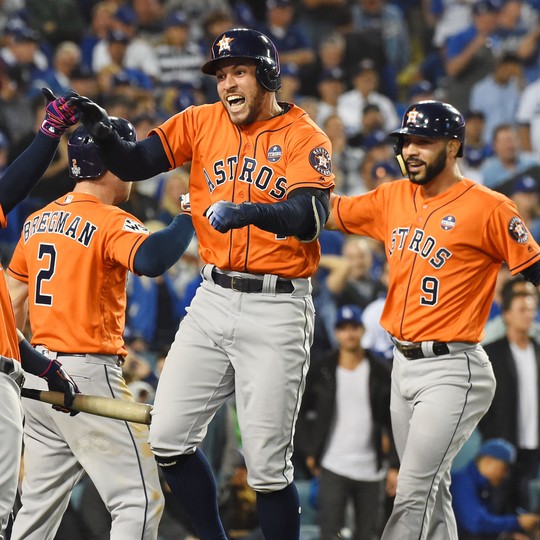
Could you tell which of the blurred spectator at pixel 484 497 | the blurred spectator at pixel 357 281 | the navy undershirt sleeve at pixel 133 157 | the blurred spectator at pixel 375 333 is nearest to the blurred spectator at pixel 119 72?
the blurred spectator at pixel 357 281

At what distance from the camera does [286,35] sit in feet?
44.2

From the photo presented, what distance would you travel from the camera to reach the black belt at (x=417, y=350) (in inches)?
213

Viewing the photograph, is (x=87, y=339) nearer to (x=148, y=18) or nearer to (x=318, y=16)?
(x=148, y=18)

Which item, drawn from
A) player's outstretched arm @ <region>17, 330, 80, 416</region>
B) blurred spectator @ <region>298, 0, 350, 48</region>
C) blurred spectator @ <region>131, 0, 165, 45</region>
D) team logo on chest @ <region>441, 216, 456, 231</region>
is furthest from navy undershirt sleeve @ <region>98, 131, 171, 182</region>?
blurred spectator @ <region>298, 0, 350, 48</region>

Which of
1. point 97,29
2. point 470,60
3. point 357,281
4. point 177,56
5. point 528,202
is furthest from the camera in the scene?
point 470,60

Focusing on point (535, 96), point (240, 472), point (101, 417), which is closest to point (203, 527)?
point (101, 417)

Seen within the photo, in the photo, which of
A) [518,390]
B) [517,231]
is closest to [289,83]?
[518,390]

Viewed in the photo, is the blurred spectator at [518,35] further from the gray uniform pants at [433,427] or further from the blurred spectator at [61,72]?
the gray uniform pants at [433,427]

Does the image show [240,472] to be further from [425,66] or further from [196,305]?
[425,66]

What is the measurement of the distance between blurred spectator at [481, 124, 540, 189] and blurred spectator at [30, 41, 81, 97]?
4113 millimetres

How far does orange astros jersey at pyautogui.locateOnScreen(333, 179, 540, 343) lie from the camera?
5.40 metres

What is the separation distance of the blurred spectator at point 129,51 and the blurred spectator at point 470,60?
11.1 feet

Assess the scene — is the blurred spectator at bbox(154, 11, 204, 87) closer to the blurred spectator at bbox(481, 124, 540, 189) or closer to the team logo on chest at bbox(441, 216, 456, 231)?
the blurred spectator at bbox(481, 124, 540, 189)

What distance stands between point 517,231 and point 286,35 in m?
8.54
